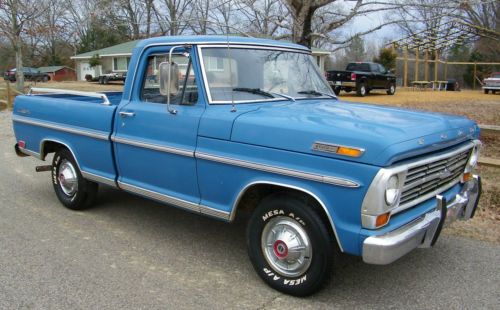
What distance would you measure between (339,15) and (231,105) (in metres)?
6.19

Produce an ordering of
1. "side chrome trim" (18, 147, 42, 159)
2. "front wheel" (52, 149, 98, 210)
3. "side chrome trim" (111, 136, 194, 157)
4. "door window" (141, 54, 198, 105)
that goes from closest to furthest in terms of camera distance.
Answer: "side chrome trim" (111, 136, 194, 157), "door window" (141, 54, 198, 105), "front wheel" (52, 149, 98, 210), "side chrome trim" (18, 147, 42, 159)

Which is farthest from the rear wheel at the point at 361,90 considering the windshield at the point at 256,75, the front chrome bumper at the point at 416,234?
the front chrome bumper at the point at 416,234

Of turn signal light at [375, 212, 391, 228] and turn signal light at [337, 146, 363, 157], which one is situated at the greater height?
turn signal light at [337, 146, 363, 157]

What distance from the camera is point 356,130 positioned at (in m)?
3.27

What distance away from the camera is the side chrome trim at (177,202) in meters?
4.06

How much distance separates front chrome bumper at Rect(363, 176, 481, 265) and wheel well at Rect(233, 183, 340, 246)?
0.43 m

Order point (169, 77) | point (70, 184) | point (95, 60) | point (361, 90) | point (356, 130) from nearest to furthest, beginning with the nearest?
1. point (356, 130)
2. point (169, 77)
3. point (70, 184)
4. point (361, 90)
5. point (95, 60)

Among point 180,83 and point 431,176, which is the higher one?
point 180,83

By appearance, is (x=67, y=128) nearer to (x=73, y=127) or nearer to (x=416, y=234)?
(x=73, y=127)

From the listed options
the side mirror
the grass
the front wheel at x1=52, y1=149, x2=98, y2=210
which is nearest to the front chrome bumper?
the side mirror

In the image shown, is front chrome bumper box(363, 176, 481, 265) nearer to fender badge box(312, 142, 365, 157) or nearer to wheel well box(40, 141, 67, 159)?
fender badge box(312, 142, 365, 157)

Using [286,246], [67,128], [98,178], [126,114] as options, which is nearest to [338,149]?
[286,246]

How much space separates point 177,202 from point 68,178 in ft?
6.94

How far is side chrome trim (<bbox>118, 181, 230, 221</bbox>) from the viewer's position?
4.06 m
